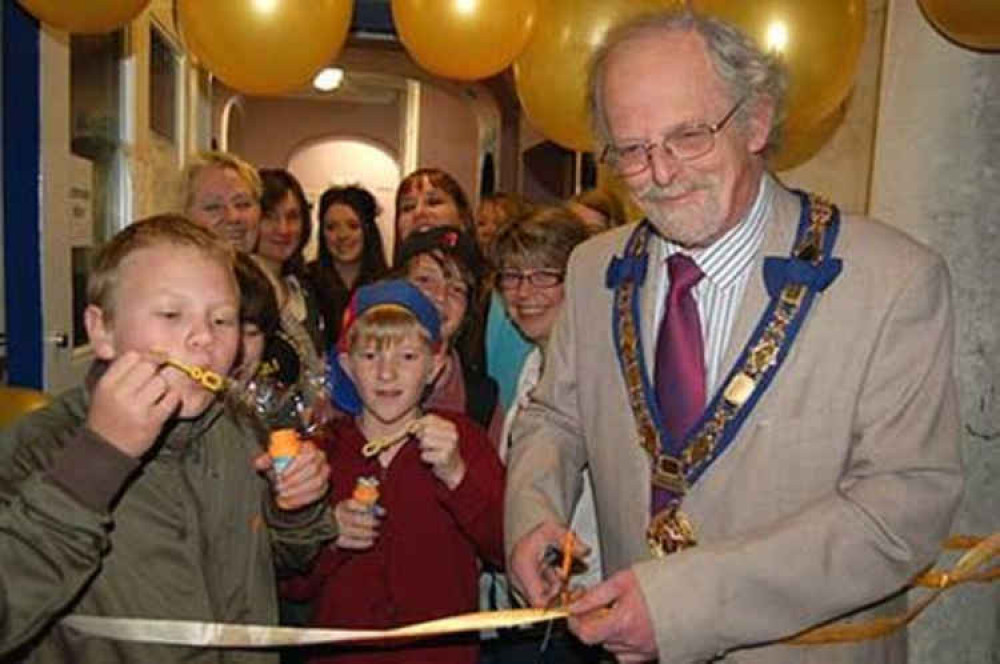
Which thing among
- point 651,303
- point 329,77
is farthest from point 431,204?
point 329,77

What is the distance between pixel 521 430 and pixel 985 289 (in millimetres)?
1573

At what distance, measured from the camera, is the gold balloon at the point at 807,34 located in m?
2.83

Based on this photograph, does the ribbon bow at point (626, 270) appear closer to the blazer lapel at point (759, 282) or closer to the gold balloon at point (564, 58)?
the blazer lapel at point (759, 282)

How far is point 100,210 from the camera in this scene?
438cm

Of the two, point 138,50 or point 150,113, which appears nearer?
point 138,50

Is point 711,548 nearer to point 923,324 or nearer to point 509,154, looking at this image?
point 923,324

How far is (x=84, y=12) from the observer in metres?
2.91

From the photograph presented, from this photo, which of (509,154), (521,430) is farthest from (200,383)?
(509,154)

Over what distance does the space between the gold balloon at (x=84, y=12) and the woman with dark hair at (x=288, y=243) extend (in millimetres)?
939

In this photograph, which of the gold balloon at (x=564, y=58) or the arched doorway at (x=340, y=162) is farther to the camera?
the arched doorway at (x=340, y=162)

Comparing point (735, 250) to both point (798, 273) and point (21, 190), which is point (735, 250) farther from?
point (21, 190)

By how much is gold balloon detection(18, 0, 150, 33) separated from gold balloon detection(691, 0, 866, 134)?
5.93 feet

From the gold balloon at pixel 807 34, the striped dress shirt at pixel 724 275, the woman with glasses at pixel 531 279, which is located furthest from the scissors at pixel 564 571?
the gold balloon at pixel 807 34

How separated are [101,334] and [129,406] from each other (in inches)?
10.1
